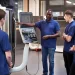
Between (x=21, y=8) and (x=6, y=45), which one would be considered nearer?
(x=6, y=45)

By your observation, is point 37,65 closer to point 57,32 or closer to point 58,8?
point 57,32

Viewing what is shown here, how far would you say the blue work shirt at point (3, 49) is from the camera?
8.02ft

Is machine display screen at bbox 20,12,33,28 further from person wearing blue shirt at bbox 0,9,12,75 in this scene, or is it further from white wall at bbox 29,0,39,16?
white wall at bbox 29,0,39,16

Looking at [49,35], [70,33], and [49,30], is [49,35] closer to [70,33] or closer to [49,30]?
[49,30]

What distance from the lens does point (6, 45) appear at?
8.14 ft

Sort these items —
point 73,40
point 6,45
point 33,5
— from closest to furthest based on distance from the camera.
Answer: point 6,45 → point 73,40 → point 33,5

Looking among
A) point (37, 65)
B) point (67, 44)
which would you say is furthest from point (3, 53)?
point (37, 65)

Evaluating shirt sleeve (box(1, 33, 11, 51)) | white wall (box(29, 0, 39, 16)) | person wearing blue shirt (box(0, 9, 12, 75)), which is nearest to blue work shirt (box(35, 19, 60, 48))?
person wearing blue shirt (box(0, 9, 12, 75))

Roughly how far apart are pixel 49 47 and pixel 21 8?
8188 millimetres

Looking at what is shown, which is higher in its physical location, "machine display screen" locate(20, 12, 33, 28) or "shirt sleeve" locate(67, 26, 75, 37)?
"machine display screen" locate(20, 12, 33, 28)

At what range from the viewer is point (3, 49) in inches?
98.4

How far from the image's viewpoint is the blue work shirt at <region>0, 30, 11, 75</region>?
8.02 feet

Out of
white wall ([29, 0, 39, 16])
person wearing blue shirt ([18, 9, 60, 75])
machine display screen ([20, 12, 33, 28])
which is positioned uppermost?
white wall ([29, 0, 39, 16])

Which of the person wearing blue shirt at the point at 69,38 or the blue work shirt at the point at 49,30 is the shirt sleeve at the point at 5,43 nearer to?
the person wearing blue shirt at the point at 69,38
